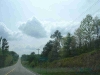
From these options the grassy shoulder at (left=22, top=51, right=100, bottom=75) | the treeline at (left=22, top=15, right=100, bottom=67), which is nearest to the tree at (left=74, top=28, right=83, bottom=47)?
the treeline at (left=22, top=15, right=100, bottom=67)

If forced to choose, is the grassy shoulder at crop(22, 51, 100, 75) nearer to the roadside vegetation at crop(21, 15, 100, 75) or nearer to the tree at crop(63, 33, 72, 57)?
the roadside vegetation at crop(21, 15, 100, 75)

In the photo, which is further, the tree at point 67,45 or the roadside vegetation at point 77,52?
the tree at point 67,45

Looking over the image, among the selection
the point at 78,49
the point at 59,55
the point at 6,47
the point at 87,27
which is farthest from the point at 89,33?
the point at 6,47

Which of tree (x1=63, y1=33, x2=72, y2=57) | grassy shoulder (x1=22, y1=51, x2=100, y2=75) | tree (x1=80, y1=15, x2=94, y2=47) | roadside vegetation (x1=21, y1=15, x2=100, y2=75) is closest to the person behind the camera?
grassy shoulder (x1=22, y1=51, x2=100, y2=75)

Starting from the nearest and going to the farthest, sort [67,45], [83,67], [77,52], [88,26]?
Answer: [83,67], [88,26], [77,52], [67,45]

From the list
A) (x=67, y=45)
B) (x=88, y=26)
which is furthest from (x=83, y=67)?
(x=67, y=45)

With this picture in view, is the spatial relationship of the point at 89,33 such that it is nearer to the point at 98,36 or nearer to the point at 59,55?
the point at 98,36

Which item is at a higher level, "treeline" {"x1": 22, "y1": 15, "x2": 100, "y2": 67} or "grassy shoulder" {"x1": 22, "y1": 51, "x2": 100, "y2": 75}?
"treeline" {"x1": 22, "y1": 15, "x2": 100, "y2": 67}

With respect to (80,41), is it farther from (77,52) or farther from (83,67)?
(83,67)

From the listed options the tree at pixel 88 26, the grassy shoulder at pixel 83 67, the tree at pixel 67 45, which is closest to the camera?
the grassy shoulder at pixel 83 67

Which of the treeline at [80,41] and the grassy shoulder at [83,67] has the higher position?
the treeline at [80,41]

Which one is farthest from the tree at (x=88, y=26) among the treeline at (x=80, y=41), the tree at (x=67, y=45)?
the tree at (x=67, y=45)

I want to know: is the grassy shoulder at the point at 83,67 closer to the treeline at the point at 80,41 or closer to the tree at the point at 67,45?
the treeline at the point at 80,41

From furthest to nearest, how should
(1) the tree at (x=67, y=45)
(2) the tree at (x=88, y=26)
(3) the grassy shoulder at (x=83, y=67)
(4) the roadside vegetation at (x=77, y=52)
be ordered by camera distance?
(1) the tree at (x=67, y=45) → (2) the tree at (x=88, y=26) → (4) the roadside vegetation at (x=77, y=52) → (3) the grassy shoulder at (x=83, y=67)
